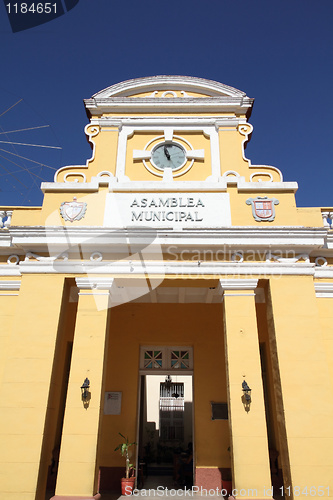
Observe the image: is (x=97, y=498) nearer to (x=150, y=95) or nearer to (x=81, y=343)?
(x=81, y=343)

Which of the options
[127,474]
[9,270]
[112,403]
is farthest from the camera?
[112,403]

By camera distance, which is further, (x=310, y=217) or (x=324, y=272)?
(x=310, y=217)

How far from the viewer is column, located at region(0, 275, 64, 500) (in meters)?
7.71

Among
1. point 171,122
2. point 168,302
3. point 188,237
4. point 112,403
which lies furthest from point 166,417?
point 171,122

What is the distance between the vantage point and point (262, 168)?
11.0 meters

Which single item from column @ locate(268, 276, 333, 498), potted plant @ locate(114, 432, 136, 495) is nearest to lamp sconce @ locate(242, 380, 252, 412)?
column @ locate(268, 276, 333, 498)

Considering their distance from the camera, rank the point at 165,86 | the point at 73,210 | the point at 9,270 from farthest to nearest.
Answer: the point at 165,86 → the point at 73,210 → the point at 9,270

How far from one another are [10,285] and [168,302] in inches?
188

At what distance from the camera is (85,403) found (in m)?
8.31

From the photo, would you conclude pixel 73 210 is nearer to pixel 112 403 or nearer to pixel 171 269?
pixel 171 269

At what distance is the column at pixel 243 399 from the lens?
7.79 m

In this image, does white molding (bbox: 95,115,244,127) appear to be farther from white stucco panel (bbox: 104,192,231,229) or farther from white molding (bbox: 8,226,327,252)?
white molding (bbox: 8,226,327,252)

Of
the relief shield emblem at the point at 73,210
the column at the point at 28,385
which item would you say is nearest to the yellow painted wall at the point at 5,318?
the column at the point at 28,385

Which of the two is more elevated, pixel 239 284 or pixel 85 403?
pixel 239 284
